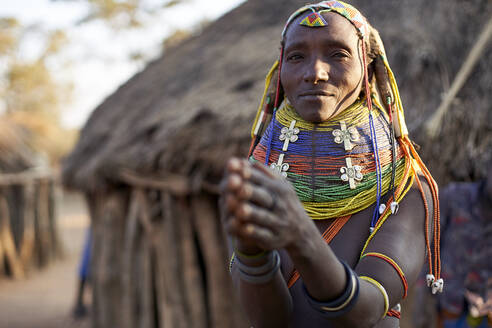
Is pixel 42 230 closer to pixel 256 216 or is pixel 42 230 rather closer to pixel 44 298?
pixel 44 298

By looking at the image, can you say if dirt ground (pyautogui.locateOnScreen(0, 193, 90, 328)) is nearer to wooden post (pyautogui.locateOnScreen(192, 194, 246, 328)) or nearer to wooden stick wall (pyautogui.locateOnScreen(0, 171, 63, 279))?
wooden stick wall (pyautogui.locateOnScreen(0, 171, 63, 279))

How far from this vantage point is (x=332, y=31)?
1.22 m

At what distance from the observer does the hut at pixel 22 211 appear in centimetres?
1089

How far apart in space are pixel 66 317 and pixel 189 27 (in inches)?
401

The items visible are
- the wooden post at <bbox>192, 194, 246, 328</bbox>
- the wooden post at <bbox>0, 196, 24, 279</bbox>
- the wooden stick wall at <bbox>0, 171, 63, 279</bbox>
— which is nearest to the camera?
the wooden post at <bbox>192, 194, 246, 328</bbox>

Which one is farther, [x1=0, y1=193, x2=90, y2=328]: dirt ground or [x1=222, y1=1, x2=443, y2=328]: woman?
[x1=0, y1=193, x2=90, y2=328]: dirt ground

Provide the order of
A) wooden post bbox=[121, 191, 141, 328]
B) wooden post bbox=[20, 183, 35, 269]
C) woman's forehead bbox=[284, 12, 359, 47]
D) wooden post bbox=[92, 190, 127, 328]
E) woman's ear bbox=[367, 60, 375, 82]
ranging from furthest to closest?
1. wooden post bbox=[20, 183, 35, 269]
2. wooden post bbox=[92, 190, 127, 328]
3. wooden post bbox=[121, 191, 141, 328]
4. woman's ear bbox=[367, 60, 375, 82]
5. woman's forehead bbox=[284, 12, 359, 47]

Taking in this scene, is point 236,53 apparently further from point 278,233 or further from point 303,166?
point 278,233

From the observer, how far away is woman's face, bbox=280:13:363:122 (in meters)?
1.23

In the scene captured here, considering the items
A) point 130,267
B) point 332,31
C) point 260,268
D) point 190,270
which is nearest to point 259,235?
point 260,268

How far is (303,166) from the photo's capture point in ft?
4.16

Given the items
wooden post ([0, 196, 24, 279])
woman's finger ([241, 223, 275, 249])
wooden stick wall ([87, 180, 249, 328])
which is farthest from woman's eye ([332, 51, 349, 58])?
wooden post ([0, 196, 24, 279])

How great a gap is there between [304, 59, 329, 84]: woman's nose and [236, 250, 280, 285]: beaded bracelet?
0.45 meters

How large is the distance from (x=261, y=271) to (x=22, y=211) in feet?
38.0
